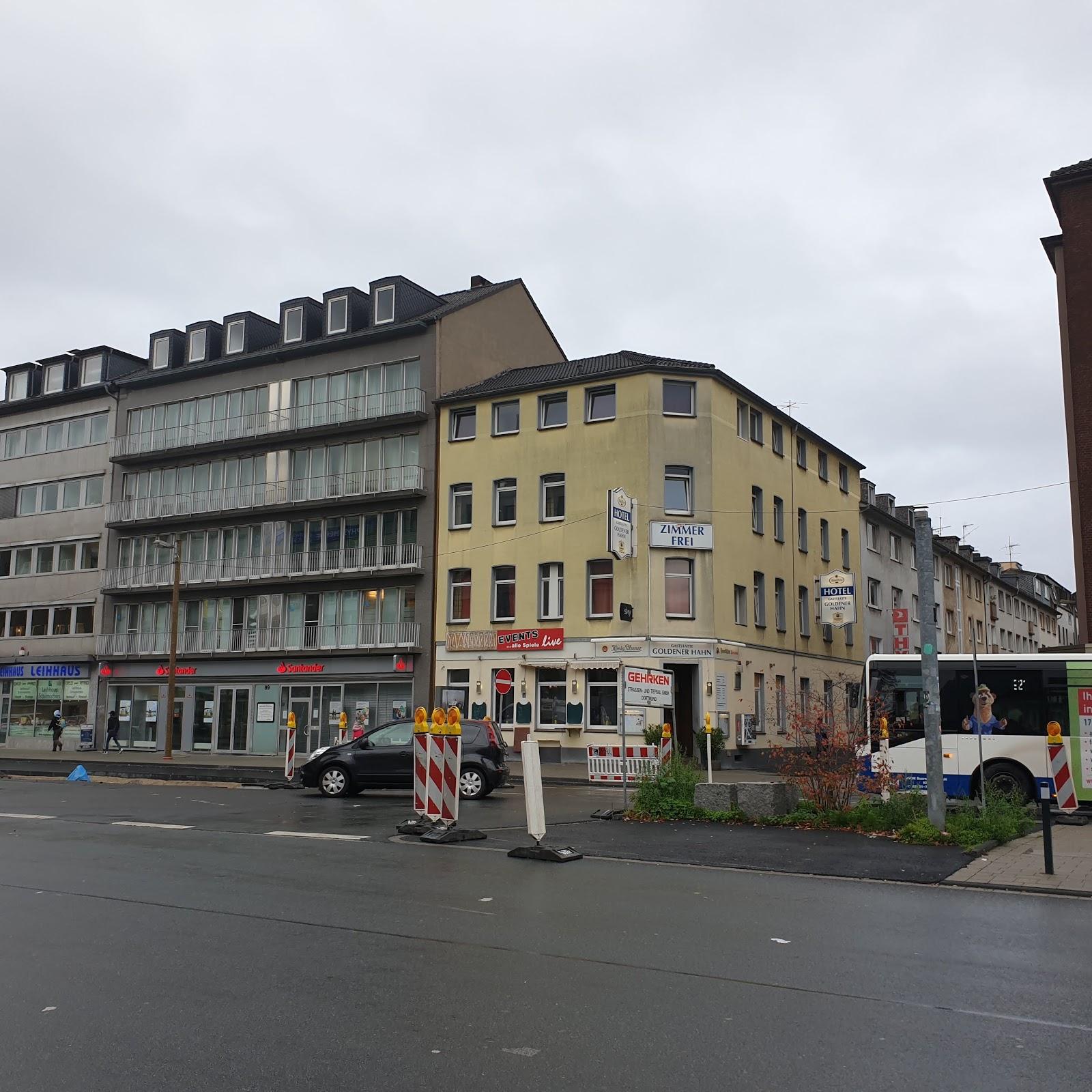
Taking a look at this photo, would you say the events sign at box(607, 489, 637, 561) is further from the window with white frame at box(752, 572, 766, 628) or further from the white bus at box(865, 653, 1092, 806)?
the white bus at box(865, 653, 1092, 806)

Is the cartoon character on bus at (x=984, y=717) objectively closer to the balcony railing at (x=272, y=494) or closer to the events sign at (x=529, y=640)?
the events sign at (x=529, y=640)

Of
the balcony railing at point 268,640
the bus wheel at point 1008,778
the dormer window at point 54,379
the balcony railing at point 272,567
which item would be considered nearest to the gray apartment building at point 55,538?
the dormer window at point 54,379

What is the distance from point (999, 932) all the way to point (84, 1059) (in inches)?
248

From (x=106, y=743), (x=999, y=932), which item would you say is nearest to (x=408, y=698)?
(x=106, y=743)

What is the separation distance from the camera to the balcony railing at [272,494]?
4034 cm

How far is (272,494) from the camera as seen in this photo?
1700 inches

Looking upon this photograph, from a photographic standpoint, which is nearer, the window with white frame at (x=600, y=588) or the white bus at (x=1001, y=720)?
the white bus at (x=1001, y=720)

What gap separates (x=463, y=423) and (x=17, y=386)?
2631 cm

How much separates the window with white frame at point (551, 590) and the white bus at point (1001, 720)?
17.7 m

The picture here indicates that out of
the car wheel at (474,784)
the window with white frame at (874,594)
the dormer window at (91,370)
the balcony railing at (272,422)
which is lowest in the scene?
the car wheel at (474,784)

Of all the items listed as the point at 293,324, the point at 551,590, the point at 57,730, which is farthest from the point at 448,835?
the point at 57,730

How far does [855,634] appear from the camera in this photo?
47719 millimetres

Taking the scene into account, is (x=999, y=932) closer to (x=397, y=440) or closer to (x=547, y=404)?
(x=547, y=404)

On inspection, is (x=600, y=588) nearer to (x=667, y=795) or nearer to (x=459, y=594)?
(x=459, y=594)
